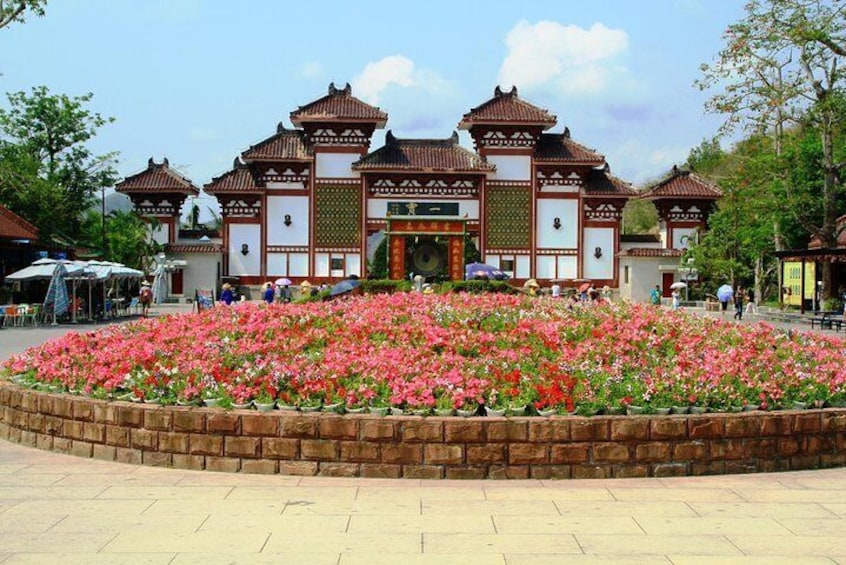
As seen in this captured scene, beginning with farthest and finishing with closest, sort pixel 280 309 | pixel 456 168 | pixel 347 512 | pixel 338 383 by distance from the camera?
pixel 456 168
pixel 280 309
pixel 338 383
pixel 347 512

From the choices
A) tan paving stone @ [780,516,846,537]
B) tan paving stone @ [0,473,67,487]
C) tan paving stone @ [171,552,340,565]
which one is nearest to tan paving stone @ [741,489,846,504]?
tan paving stone @ [780,516,846,537]

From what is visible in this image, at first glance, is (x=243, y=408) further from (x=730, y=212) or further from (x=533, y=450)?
(x=730, y=212)

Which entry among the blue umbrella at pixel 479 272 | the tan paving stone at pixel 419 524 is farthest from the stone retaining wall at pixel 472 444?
the blue umbrella at pixel 479 272

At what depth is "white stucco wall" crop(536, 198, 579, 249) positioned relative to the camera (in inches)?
2178

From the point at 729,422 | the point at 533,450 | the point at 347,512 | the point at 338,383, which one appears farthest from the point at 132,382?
the point at 729,422

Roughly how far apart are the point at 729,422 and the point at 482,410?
7.86 ft

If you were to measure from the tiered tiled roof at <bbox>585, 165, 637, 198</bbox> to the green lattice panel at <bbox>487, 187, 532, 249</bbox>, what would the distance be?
3.65 m

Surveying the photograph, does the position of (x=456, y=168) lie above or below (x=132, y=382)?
above

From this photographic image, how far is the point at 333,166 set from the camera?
55375 mm

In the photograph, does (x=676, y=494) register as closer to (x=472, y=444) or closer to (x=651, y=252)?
(x=472, y=444)

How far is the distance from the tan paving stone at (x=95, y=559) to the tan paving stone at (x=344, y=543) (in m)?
0.72

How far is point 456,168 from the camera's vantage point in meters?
53.9

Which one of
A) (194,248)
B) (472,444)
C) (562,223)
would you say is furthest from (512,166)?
(472,444)

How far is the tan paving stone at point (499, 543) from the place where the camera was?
6906 millimetres
